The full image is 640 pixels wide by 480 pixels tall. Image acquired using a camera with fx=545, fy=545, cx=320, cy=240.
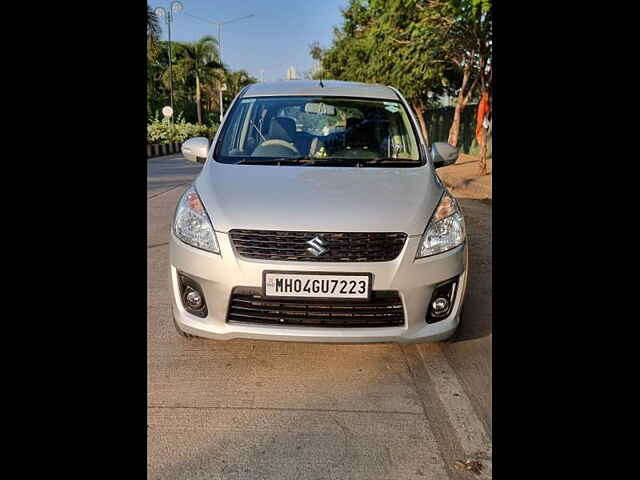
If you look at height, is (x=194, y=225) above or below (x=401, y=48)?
below

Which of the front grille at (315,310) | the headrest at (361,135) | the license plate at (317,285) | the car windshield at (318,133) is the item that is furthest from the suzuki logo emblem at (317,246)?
the headrest at (361,135)

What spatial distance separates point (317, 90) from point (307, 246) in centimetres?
201

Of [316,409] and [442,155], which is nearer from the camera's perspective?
[316,409]

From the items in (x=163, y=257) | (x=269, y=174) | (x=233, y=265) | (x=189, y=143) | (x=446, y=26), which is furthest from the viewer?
(x=446, y=26)

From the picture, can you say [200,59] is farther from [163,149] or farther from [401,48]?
[401,48]

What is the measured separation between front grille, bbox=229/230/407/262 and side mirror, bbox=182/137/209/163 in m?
1.36

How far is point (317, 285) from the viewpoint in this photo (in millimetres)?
2643

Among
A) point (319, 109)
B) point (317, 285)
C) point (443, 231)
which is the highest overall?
point (319, 109)

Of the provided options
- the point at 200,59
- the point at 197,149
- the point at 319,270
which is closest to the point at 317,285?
the point at 319,270
